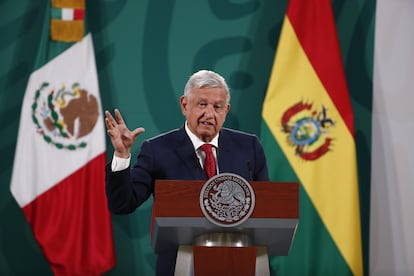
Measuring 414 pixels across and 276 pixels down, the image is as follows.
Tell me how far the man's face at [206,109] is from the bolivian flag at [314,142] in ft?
7.81

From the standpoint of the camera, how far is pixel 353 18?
5.72 meters

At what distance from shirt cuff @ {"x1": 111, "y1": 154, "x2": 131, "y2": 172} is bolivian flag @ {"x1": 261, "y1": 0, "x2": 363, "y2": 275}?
2778 millimetres

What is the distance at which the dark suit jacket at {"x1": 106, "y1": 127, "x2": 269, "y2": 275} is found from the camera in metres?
2.77

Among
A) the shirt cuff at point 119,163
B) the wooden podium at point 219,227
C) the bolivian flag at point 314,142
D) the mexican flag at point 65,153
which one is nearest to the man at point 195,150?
the shirt cuff at point 119,163

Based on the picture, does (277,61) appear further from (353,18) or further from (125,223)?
(125,223)

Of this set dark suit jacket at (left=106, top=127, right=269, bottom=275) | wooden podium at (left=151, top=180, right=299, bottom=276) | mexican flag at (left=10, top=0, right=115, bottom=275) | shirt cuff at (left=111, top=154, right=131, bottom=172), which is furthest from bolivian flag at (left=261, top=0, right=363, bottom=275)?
wooden podium at (left=151, top=180, right=299, bottom=276)

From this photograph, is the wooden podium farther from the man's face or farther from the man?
the man's face

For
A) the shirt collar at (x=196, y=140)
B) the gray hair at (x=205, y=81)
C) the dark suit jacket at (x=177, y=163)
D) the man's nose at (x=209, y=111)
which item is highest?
the gray hair at (x=205, y=81)

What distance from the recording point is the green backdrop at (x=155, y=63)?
5.44 m

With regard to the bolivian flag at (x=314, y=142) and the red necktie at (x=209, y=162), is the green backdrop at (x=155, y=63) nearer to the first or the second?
the bolivian flag at (x=314, y=142)

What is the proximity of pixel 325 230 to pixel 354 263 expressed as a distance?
12.5 inches

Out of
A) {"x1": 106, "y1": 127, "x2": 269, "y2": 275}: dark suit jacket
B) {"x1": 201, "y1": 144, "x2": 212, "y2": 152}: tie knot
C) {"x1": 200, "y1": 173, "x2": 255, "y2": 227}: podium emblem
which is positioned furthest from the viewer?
{"x1": 201, "y1": 144, "x2": 212, "y2": 152}: tie knot

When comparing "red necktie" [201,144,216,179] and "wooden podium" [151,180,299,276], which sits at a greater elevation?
"red necktie" [201,144,216,179]

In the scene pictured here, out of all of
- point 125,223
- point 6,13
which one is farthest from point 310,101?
point 6,13
